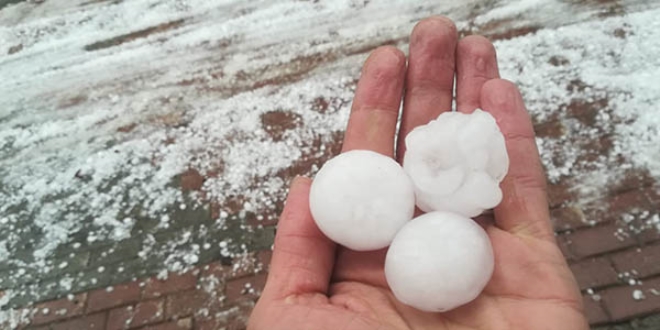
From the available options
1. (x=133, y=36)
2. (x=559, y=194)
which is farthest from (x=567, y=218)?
(x=133, y=36)

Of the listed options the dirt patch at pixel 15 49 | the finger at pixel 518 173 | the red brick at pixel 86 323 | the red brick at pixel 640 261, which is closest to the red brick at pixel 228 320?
the red brick at pixel 86 323

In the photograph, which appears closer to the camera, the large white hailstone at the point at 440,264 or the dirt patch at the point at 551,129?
the large white hailstone at the point at 440,264

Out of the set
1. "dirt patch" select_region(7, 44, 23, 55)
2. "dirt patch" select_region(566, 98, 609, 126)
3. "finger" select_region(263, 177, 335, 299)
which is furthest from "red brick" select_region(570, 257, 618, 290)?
"dirt patch" select_region(7, 44, 23, 55)

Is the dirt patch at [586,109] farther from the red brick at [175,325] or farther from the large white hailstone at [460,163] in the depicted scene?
the red brick at [175,325]

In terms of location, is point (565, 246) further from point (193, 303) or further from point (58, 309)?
point (58, 309)

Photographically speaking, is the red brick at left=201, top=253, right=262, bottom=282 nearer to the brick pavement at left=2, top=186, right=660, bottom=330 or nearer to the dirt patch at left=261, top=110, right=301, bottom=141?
the brick pavement at left=2, top=186, right=660, bottom=330

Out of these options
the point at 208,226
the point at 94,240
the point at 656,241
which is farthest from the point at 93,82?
the point at 656,241
